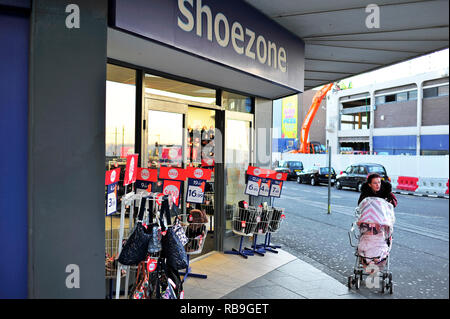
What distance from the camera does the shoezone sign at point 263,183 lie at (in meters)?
6.92

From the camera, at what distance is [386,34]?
208 inches

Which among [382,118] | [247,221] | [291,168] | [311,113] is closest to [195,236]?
[247,221]

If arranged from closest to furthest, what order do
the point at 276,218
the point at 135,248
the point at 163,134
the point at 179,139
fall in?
the point at 135,248
the point at 163,134
the point at 179,139
the point at 276,218

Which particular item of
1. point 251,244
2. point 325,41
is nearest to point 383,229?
point 251,244

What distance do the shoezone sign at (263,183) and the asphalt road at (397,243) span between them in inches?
56.0

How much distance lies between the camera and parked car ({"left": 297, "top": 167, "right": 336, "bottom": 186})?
22625mm

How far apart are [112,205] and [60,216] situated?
0.79m

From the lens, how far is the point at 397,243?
8438 millimetres

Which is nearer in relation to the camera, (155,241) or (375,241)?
(155,241)

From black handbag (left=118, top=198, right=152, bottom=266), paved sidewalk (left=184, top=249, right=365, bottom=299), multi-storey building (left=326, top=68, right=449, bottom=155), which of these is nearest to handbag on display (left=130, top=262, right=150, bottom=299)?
black handbag (left=118, top=198, right=152, bottom=266)

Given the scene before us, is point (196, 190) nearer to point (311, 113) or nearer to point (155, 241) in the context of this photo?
point (155, 241)

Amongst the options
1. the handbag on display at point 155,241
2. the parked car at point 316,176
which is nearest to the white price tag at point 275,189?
the handbag on display at point 155,241

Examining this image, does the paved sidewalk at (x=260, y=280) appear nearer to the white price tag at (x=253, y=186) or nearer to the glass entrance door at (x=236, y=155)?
the glass entrance door at (x=236, y=155)

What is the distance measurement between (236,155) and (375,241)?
3.07m
